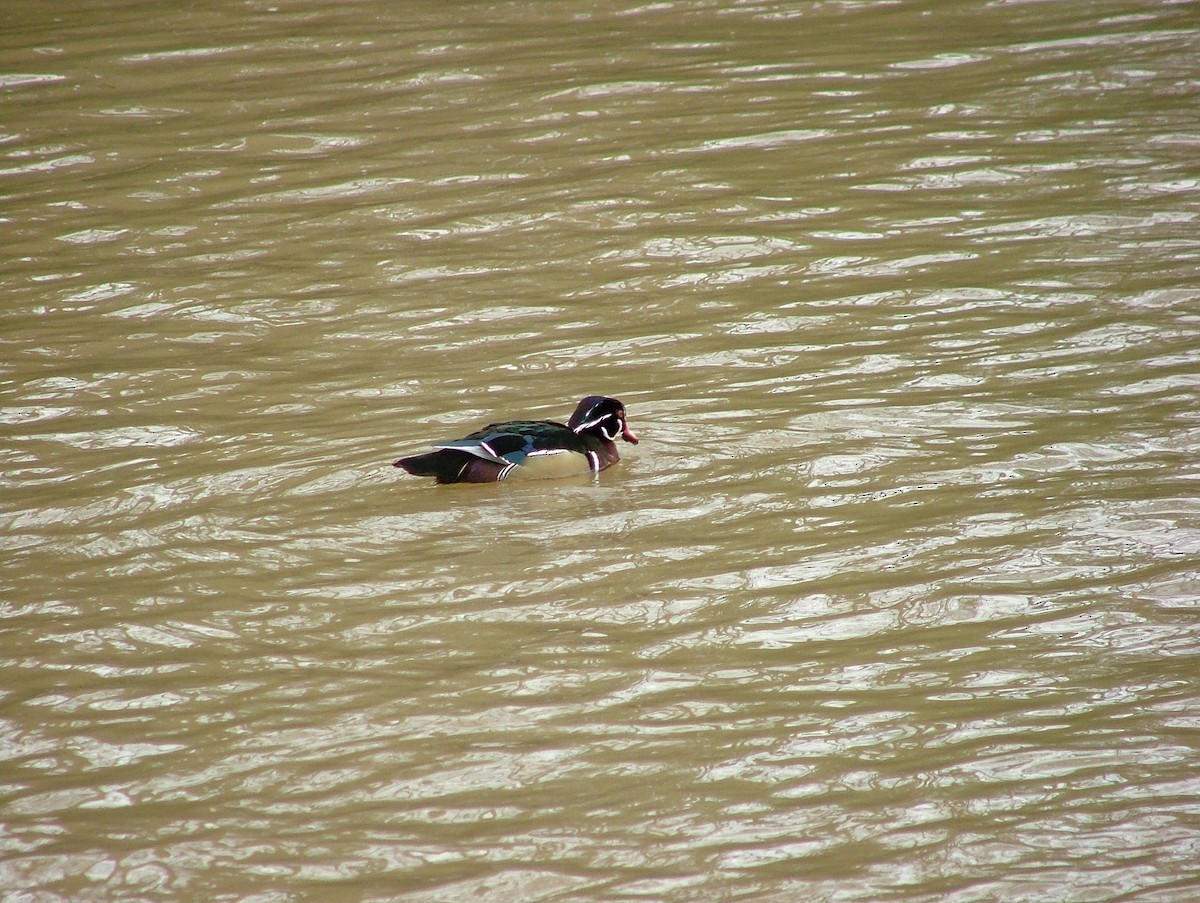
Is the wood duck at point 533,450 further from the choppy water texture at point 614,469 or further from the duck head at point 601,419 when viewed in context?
the choppy water texture at point 614,469

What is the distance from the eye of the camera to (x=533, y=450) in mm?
7586

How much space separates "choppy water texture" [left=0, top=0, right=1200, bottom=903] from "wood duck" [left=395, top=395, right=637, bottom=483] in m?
0.14

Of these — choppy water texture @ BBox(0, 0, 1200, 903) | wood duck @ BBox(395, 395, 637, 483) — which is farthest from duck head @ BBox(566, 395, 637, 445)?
choppy water texture @ BBox(0, 0, 1200, 903)

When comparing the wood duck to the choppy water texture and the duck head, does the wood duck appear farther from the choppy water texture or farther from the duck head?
the choppy water texture

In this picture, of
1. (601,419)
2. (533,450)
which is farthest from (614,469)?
(533,450)

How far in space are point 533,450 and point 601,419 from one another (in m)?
0.41

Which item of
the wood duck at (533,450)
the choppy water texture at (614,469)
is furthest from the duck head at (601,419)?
the choppy water texture at (614,469)

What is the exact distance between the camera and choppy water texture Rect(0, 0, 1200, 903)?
5.02 meters

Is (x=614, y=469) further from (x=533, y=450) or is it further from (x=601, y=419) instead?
(x=533, y=450)

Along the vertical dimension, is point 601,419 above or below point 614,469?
above

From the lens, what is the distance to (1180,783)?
508 centimetres

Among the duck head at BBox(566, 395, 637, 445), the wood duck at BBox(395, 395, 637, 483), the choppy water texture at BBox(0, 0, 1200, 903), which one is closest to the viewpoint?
the choppy water texture at BBox(0, 0, 1200, 903)

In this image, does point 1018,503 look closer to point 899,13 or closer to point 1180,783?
point 1180,783

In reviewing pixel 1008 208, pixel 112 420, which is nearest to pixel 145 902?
pixel 112 420
